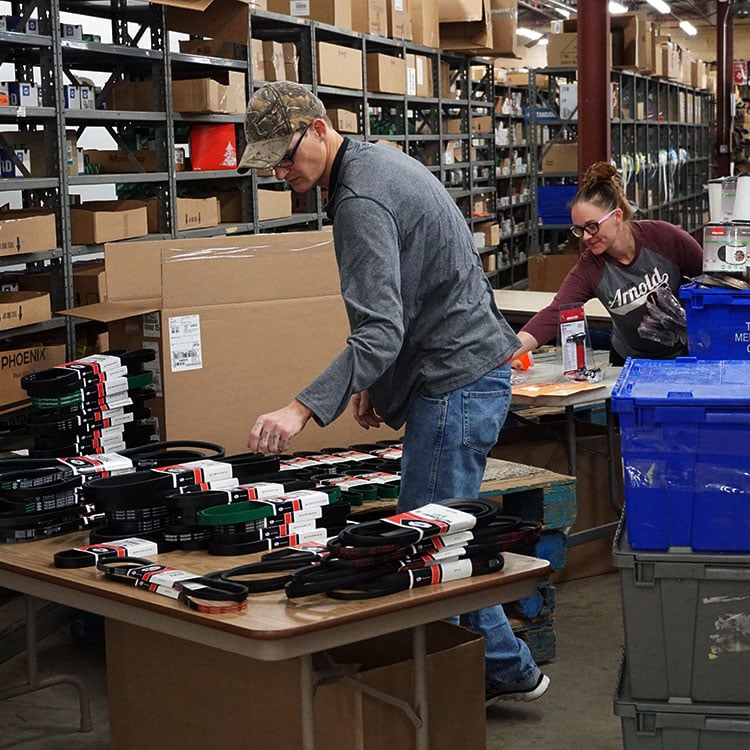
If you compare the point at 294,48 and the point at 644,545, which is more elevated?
the point at 294,48

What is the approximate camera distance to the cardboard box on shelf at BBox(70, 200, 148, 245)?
15.8 ft

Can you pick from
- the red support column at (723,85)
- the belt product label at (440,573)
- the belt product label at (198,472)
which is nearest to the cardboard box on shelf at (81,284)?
the belt product label at (198,472)

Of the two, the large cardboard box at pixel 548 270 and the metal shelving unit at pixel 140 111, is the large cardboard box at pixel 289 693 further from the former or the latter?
the large cardboard box at pixel 548 270

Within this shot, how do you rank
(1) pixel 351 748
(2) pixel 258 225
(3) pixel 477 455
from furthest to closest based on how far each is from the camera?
(2) pixel 258 225
(3) pixel 477 455
(1) pixel 351 748

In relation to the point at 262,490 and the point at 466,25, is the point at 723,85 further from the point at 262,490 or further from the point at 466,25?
the point at 262,490

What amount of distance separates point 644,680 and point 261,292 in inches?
77.1

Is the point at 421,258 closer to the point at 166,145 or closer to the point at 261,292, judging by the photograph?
the point at 261,292

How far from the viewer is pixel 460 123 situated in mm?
10094

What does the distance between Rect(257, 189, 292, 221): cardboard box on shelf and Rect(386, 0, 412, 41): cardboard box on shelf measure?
2.09m

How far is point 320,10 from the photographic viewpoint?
7133 mm

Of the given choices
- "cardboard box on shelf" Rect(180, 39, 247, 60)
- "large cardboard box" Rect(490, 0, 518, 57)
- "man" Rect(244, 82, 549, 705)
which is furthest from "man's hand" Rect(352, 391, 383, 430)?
"large cardboard box" Rect(490, 0, 518, 57)

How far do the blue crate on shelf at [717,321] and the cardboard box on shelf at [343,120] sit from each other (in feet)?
11.7

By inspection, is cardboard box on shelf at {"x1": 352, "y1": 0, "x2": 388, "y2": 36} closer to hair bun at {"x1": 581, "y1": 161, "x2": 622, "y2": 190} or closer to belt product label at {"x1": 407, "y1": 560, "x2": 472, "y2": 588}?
hair bun at {"x1": 581, "y1": 161, "x2": 622, "y2": 190}

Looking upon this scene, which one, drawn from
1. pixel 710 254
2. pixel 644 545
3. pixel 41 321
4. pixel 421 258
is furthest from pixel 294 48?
pixel 644 545
